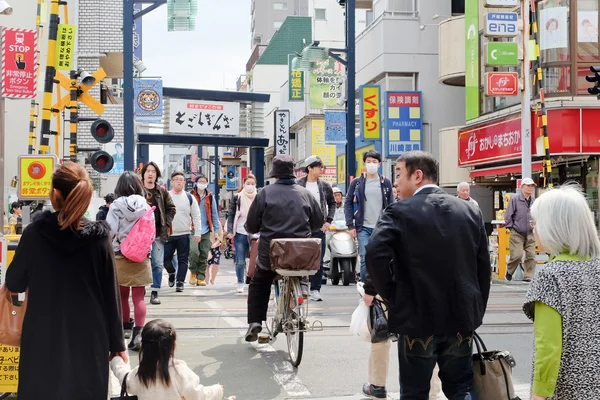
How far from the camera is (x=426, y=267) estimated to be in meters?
3.87

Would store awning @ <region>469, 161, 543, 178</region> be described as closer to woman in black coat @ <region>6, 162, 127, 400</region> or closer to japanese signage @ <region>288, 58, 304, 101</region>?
woman in black coat @ <region>6, 162, 127, 400</region>

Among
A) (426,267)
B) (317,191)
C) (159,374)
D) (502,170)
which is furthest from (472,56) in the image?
(159,374)

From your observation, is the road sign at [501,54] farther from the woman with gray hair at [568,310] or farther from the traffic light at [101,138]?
the woman with gray hair at [568,310]

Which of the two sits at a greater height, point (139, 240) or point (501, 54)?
point (501, 54)

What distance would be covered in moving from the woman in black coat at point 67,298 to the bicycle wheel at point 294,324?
311 centimetres

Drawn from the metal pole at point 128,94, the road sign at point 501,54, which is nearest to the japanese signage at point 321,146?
the road sign at point 501,54

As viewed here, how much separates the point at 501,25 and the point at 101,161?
374 inches

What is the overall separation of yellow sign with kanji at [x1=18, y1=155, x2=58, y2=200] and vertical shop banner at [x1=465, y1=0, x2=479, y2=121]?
772 inches

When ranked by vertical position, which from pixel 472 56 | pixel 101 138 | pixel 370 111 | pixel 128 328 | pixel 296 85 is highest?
pixel 296 85

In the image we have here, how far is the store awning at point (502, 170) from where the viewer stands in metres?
21.3

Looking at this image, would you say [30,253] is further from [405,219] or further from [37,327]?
[405,219]

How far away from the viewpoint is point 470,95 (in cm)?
2498

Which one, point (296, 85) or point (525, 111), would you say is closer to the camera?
point (525, 111)

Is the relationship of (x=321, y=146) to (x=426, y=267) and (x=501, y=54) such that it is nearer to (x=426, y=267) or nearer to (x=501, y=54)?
(x=501, y=54)
